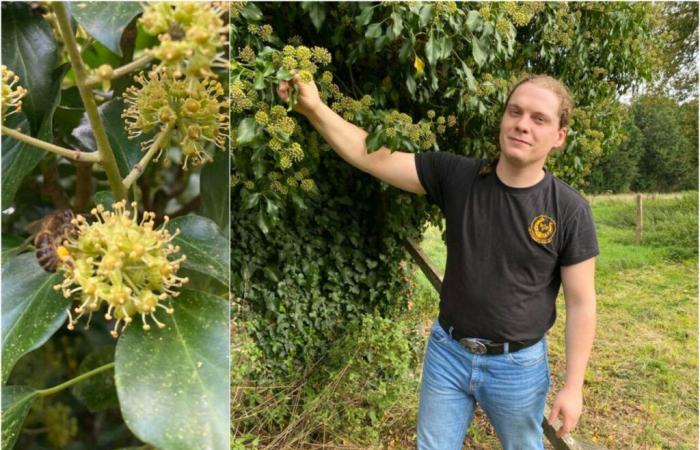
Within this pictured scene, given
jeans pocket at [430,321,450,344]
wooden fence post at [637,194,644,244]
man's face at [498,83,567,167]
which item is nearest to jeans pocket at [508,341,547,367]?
jeans pocket at [430,321,450,344]

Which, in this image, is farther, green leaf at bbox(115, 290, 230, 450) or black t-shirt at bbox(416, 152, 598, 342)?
black t-shirt at bbox(416, 152, 598, 342)

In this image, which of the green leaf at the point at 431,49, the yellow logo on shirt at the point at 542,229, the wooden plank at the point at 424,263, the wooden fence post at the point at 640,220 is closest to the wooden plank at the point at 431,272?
the wooden plank at the point at 424,263

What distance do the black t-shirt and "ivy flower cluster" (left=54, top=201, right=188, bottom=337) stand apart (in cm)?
90

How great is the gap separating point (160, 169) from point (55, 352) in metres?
0.22

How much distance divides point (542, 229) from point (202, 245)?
90 cm

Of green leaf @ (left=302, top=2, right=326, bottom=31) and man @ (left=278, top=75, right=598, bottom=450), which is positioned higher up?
green leaf @ (left=302, top=2, right=326, bottom=31)

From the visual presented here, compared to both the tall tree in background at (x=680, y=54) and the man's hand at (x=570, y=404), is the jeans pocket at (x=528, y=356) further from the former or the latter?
the tall tree in background at (x=680, y=54)

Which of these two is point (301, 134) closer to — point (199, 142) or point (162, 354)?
point (199, 142)

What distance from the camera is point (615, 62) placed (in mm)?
2385

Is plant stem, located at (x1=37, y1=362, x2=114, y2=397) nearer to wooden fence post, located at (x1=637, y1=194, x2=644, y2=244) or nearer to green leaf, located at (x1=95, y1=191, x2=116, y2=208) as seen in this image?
green leaf, located at (x1=95, y1=191, x2=116, y2=208)

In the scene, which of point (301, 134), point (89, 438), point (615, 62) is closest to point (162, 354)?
point (89, 438)

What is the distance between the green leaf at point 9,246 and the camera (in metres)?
0.57

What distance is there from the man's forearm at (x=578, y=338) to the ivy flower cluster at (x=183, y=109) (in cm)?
104

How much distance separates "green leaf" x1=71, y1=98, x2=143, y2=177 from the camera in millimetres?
605
